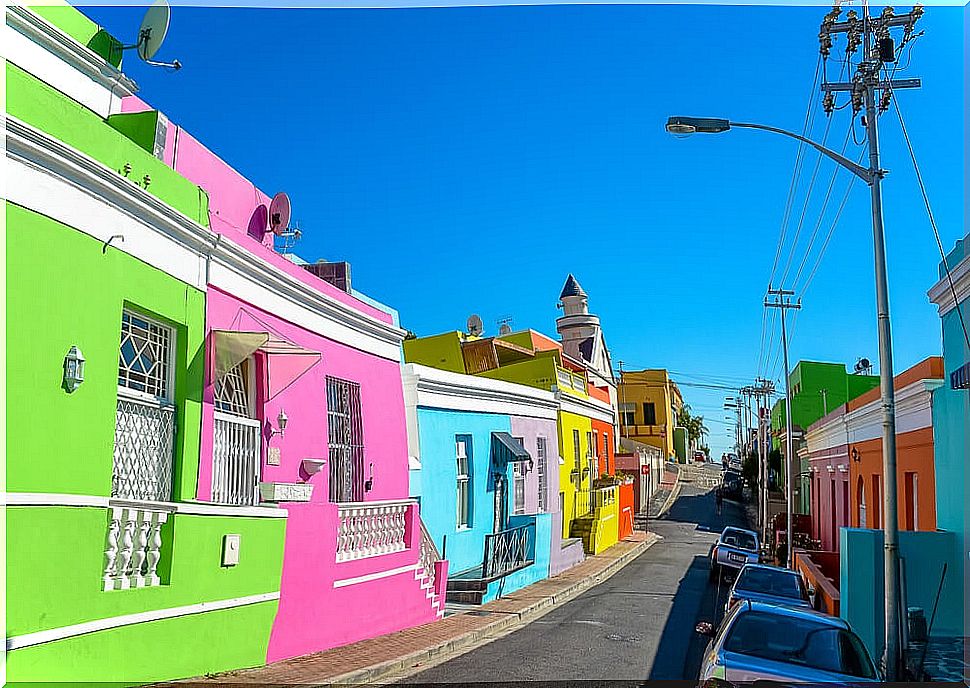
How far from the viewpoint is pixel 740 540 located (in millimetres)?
27922

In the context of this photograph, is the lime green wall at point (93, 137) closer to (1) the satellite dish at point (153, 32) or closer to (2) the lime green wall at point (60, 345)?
(2) the lime green wall at point (60, 345)

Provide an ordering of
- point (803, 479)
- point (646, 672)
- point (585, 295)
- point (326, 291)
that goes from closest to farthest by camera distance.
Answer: point (646, 672) → point (326, 291) → point (803, 479) → point (585, 295)

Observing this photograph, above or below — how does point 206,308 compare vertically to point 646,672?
above

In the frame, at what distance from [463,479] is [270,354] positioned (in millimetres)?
9930

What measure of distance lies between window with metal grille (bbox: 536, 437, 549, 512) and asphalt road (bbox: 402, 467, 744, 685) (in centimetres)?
283

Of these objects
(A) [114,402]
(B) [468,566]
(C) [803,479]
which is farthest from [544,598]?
(C) [803,479]

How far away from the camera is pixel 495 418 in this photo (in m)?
22.4

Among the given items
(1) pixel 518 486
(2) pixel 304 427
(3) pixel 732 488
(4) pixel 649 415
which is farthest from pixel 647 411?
(2) pixel 304 427

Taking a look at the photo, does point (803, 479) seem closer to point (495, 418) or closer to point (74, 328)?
point (495, 418)

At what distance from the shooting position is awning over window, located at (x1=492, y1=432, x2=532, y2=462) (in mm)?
22047

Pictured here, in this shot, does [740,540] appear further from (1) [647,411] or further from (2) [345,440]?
(1) [647,411]

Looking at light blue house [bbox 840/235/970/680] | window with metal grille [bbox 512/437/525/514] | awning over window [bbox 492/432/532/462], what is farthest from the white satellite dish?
window with metal grille [bbox 512/437/525/514]

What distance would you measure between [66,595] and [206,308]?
11.1 feet

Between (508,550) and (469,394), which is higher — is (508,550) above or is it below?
below
